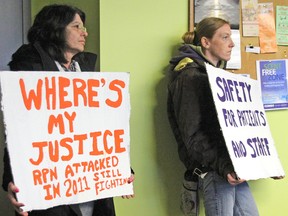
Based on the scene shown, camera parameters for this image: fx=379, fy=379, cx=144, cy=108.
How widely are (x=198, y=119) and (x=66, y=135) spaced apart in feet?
1.76

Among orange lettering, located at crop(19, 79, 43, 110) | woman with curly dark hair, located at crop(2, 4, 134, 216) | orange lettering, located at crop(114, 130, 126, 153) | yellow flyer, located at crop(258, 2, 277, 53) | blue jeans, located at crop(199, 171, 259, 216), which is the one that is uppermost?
yellow flyer, located at crop(258, 2, 277, 53)

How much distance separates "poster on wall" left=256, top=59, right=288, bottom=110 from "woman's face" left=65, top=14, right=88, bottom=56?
41.2 inches

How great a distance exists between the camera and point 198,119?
1.47 m

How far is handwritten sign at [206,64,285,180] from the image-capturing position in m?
1.42

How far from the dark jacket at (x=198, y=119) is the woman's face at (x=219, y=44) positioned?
112mm

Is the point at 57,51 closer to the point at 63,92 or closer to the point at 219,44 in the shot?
the point at 63,92

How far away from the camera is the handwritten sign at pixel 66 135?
1088mm

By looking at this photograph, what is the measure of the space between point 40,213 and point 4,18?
1037mm

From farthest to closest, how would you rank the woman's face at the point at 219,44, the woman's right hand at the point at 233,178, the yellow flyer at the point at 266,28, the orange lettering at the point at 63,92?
the yellow flyer at the point at 266,28 < the woman's face at the point at 219,44 < the woman's right hand at the point at 233,178 < the orange lettering at the point at 63,92

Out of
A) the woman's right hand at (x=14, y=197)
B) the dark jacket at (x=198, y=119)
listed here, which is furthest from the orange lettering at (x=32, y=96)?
the dark jacket at (x=198, y=119)

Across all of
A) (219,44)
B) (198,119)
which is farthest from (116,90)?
(219,44)

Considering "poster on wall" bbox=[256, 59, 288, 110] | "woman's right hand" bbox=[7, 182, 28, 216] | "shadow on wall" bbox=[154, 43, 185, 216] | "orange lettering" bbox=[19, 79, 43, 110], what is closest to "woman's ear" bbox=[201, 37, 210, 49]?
"shadow on wall" bbox=[154, 43, 185, 216]

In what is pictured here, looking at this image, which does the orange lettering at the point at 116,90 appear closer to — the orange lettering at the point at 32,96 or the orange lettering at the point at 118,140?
the orange lettering at the point at 118,140

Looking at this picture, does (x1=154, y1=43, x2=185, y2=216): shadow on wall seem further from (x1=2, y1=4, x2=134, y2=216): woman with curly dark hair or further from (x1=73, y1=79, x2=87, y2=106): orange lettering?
(x1=73, y1=79, x2=87, y2=106): orange lettering
